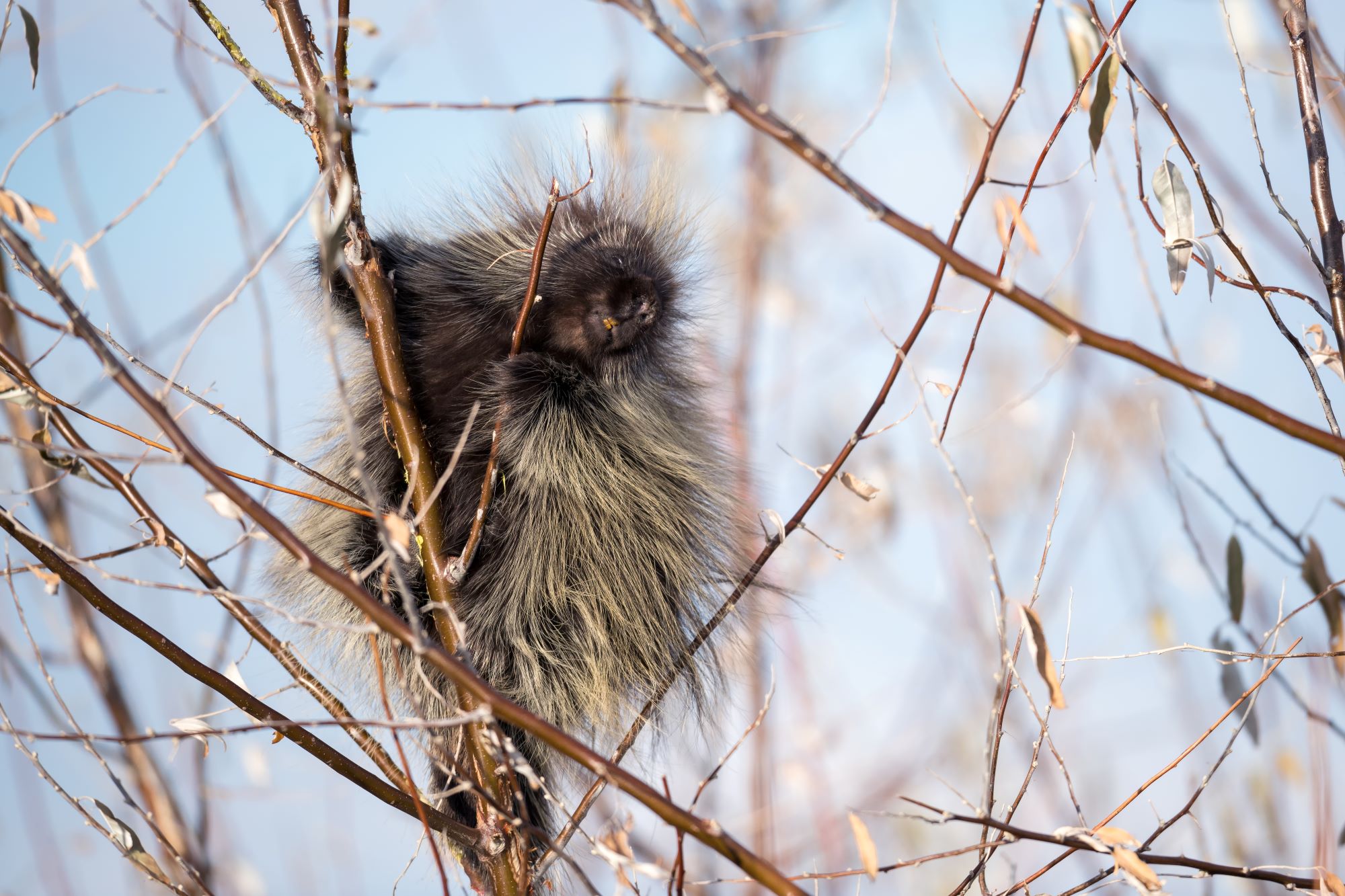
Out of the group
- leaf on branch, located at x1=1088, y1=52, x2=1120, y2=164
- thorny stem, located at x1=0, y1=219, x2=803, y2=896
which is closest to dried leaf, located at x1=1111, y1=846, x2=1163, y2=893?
thorny stem, located at x1=0, y1=219, x2=803, y2=896

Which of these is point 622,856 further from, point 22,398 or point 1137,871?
point 22,398

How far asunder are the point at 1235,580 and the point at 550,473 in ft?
4.09

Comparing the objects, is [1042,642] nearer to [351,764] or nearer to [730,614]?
[351,764]

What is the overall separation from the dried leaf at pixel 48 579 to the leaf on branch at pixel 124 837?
29 centimetres

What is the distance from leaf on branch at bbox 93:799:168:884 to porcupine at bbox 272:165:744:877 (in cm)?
54

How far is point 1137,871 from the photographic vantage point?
1.10 m

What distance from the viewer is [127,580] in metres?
1.08

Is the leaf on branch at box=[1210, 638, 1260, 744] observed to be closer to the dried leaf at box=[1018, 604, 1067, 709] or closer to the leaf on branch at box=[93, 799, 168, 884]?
the dried leaf at box=[1018, 604, 1067, 709]

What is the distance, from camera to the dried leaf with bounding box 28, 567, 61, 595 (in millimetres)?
1354

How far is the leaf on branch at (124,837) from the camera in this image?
1.37 meters

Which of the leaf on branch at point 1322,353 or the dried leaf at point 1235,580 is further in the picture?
the dried leaf at point 1235,580

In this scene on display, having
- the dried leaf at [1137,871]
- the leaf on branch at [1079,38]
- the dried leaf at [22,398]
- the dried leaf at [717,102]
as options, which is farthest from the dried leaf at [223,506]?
the leaf on branch at [1079,38]

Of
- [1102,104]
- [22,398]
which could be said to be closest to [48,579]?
[22,398]

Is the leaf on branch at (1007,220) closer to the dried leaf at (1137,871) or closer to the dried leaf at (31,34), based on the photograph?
the dried leaf at (1137,871)
